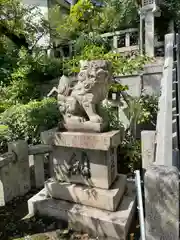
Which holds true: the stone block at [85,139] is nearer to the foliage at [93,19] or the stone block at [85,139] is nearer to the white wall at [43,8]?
the foliage at [93,19]

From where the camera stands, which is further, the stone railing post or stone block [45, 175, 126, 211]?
the stone railing post

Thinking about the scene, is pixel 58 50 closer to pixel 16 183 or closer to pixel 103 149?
pixel 16 183

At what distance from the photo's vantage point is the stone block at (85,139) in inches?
88.2

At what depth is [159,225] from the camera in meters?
1.38

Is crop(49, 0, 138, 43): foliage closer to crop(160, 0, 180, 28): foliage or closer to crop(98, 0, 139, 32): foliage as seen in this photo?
crop(98, 0, 139, 32): foliage

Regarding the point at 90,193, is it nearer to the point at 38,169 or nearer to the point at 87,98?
the point at 87,98

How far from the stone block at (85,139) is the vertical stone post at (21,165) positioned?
0.75 meters

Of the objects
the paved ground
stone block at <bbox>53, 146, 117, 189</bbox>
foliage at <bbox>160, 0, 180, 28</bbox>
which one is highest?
foliage at <bbox>160, 0, 180, 28</bbox>

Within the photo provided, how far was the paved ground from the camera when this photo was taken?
235cm

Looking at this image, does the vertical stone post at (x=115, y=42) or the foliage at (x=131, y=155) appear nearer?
the foliage at (x=131, y=155)

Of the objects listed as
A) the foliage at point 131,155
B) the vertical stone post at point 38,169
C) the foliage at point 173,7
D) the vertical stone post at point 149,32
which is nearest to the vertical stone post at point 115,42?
the vertical stone post at point 149,32

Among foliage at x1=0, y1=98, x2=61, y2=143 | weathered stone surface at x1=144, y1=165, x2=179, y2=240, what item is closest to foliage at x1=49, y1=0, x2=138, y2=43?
foliage at x1=0, y1=98, x2=61, y2=143

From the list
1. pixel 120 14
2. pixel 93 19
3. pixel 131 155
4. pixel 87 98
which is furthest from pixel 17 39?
pixel 87 98

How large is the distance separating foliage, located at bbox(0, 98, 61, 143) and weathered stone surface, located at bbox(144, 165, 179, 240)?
377 cm
